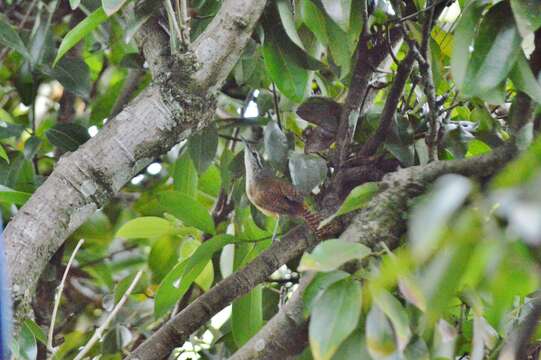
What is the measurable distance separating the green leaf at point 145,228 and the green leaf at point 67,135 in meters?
0.21

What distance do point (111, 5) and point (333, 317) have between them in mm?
451

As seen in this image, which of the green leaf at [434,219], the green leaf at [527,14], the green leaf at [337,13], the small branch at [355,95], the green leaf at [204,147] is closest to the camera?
the green leaf at [434,219]

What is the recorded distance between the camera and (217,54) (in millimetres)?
1012

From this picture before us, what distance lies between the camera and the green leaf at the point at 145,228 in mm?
1266

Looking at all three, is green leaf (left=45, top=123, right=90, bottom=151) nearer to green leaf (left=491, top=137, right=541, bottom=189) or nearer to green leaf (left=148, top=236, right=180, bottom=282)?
green leaf (left=148, top=236, right=180, bottom=282)

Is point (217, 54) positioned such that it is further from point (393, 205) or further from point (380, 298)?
point (380, 298)

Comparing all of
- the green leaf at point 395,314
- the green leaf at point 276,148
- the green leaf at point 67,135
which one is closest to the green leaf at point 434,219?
the green leaf at point 395,314

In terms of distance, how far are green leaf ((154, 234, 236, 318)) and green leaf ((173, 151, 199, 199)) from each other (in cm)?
33

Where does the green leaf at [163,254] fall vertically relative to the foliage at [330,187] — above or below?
below

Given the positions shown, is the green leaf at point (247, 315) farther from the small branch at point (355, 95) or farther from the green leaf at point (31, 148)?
the green leaf at point (31, 148)

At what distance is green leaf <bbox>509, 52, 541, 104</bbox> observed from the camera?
0.91 m

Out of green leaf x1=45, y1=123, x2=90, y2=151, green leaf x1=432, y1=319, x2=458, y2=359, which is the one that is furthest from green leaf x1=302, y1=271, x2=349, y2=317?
green leaf x1=45, y1=123, x2=90, y2=151

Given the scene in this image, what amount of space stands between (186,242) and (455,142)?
512 millimetres

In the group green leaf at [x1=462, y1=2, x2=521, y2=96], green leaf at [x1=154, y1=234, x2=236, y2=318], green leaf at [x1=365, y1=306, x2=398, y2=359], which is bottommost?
green leaf at [x1=154, y1=234, x2=236, y2=318]
